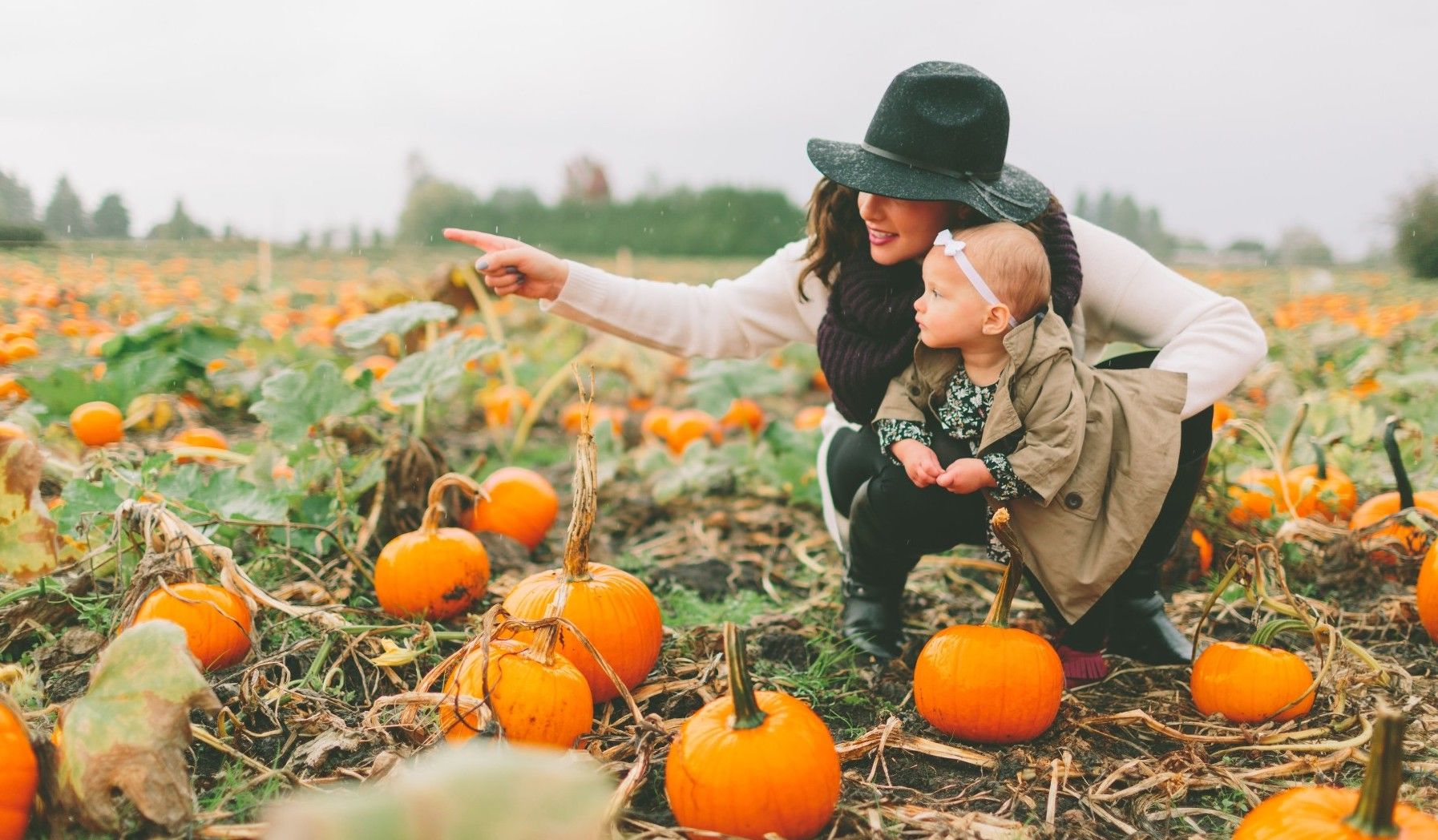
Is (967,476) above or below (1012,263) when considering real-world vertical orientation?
below

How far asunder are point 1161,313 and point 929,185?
0.68m

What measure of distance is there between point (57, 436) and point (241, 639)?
1835mm

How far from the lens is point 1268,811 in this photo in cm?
142

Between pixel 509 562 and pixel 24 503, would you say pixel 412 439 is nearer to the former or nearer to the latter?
pixel 509 562

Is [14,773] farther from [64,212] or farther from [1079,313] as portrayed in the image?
[64,212]

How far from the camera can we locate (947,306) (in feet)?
6.83


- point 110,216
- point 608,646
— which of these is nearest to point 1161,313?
point 608,646

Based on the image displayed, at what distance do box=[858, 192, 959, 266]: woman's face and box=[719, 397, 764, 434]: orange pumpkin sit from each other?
7.79ft

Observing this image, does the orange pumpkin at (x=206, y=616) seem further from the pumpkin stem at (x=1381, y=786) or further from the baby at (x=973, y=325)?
the pumpkin stem at (x=1381, y=786)

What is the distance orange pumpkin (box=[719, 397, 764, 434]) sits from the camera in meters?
4.75

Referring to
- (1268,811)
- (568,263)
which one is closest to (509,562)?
(568,263)

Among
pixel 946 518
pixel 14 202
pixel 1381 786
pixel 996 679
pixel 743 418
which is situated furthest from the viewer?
pixel 743 418

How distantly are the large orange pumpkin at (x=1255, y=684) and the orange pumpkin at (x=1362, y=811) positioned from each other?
0.65 metres

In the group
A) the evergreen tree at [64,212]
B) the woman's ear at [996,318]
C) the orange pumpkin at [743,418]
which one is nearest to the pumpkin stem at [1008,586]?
the woman's ear at [996,318]
